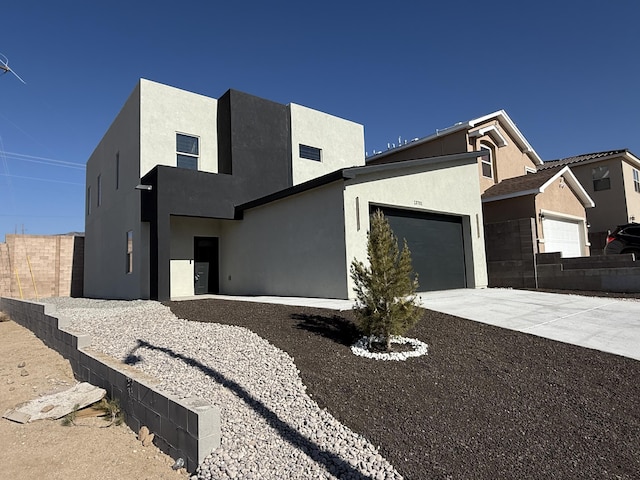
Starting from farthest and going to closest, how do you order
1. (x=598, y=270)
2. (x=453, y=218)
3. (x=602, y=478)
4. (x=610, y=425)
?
1. (x=453, y=218)
2. (x=598, y=270)
3. (x=610, y=425)
4. (x=602, y=478)

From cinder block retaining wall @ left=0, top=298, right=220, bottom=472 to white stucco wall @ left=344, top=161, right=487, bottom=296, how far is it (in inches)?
225

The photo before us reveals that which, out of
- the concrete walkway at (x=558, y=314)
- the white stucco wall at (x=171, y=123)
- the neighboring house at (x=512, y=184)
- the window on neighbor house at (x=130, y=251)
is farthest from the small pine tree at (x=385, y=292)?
the window on neighbor house at (x=130, y=251)

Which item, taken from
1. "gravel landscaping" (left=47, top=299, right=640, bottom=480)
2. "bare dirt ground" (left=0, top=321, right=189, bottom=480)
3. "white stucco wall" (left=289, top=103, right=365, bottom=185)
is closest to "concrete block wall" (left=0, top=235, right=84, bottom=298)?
"white stucco wall" (left=289, top=103, right=365, bottom=185)

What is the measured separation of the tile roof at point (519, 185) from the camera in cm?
1559

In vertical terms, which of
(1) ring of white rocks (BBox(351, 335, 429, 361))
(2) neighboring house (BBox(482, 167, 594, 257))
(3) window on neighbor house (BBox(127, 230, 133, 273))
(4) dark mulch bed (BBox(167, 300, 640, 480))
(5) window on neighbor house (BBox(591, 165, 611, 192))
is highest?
(5) window on neighbor house (BBox(591, 165, 611, 192))

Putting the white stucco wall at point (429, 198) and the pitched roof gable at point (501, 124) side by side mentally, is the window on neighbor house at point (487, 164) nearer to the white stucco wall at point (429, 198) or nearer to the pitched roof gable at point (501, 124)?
the pitched roof gable at point (501, 124)

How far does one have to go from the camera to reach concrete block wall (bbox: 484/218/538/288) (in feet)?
45.2

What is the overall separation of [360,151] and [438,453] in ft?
54.6

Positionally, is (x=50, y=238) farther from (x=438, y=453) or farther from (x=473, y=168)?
(x=438, y=453)

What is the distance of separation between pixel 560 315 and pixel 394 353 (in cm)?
491

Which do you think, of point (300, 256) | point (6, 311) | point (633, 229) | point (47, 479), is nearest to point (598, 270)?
point (633, 229)

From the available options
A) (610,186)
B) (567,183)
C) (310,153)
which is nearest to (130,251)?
(310,153)

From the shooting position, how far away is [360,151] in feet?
61.8

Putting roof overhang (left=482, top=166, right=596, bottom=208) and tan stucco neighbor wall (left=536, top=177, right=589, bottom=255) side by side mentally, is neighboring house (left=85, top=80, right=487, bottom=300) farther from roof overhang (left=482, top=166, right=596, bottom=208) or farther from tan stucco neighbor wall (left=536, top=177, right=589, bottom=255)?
tan stucco neighbor wall (left=536, top=177, right=589, bottom=255)
